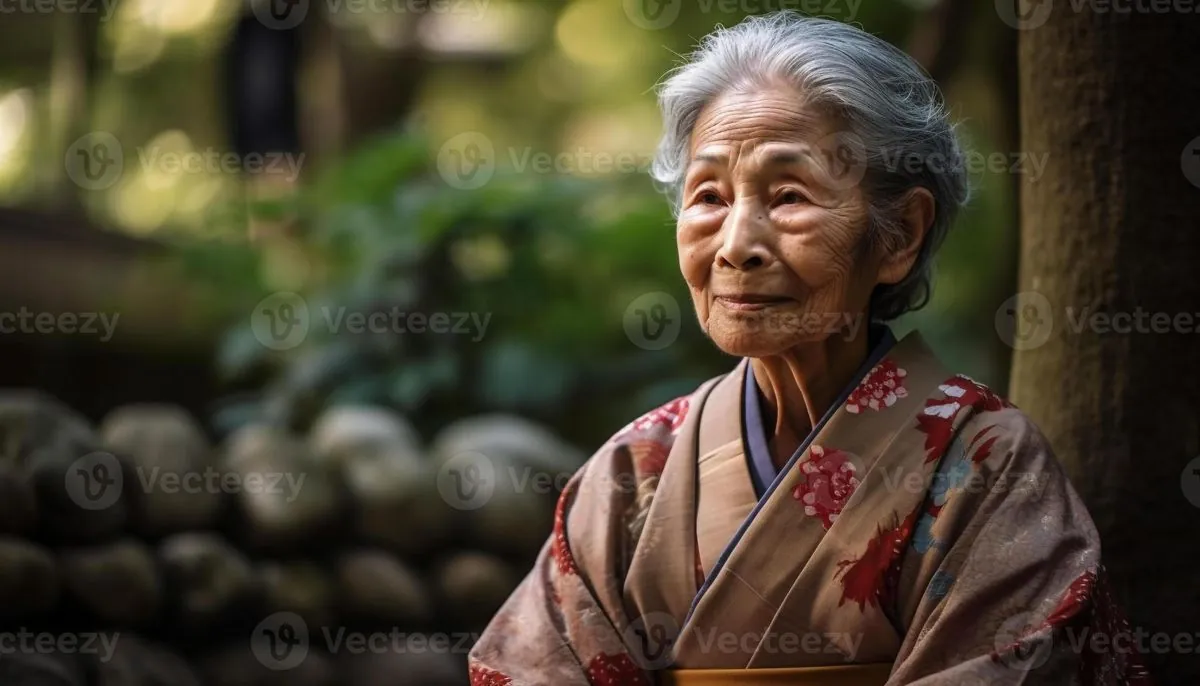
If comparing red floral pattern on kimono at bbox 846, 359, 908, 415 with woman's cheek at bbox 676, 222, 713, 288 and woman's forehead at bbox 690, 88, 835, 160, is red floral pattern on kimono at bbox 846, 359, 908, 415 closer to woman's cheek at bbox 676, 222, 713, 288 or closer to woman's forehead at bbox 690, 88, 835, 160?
woman's cheek at bbox 676, 222, 713, 288

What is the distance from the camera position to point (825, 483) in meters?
2.67

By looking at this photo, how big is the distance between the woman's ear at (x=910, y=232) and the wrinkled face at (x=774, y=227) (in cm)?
7

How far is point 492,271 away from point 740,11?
1742 mm

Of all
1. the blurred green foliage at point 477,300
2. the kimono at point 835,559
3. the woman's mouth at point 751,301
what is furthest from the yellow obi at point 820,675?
the blurred green foliage at point 477,300

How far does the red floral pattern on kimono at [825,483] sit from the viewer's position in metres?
2.65

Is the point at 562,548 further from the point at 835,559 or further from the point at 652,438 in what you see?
the point at 835,559

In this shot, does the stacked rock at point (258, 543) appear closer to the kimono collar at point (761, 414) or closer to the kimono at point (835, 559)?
the kimono at point (835, 559)

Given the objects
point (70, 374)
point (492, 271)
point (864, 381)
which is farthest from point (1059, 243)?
point (70, 374)

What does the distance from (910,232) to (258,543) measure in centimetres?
323

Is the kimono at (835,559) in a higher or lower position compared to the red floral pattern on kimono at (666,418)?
lower

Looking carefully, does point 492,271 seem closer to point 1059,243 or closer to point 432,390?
point 432,390

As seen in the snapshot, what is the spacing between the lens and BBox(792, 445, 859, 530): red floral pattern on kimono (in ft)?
8.69

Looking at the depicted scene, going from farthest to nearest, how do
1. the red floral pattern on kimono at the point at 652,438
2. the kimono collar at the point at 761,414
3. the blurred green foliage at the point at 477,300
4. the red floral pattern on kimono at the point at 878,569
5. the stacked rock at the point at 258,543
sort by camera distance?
1. the blurred green foliage at the point at 477,300
2. the stacked rock at the point at 258,543
3. the red floral pattern on kimono at the point at 652,438
4. the kimono collar at the point at 761,414
5. the red floral pattern on kimono at the point at 878,569

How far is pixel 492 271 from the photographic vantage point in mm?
6797
